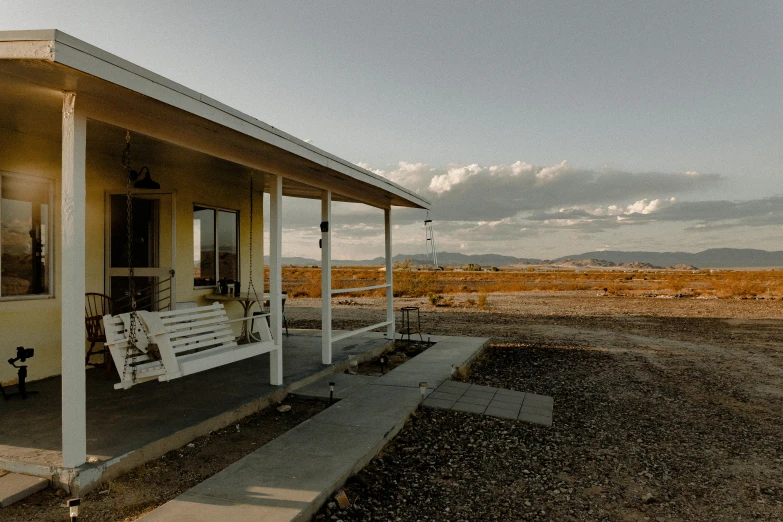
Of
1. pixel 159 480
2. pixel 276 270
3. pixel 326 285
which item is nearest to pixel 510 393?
pixel 326 285

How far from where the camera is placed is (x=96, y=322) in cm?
604

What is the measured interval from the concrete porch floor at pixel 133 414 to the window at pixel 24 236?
117 centimetres

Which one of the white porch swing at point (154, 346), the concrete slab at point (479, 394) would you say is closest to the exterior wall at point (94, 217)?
the white porch swing at point (154, 346)

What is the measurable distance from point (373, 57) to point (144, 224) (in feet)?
25.8

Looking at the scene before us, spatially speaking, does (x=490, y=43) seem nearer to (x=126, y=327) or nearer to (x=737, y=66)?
(x=737, y=66)

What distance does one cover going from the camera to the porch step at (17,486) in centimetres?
297

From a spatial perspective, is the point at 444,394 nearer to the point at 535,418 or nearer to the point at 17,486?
the point at 535,418

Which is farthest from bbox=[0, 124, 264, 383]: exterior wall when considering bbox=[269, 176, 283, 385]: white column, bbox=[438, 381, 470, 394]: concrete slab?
bbox=[438, 381, 470, 394]: concrete slab

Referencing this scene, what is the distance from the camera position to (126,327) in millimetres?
4391

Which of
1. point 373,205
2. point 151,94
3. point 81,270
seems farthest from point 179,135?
point 373,205

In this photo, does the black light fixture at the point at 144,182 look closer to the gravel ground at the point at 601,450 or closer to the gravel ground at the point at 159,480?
the gravel ground at the point at 159,480

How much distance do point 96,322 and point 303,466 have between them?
13.7 feet

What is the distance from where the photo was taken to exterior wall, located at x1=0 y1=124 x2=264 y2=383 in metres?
5.19

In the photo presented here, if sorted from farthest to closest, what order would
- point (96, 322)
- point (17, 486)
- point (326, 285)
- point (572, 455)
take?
point (326, 285)
point (96, 322)
point (572, 455)
point (17, 486)
